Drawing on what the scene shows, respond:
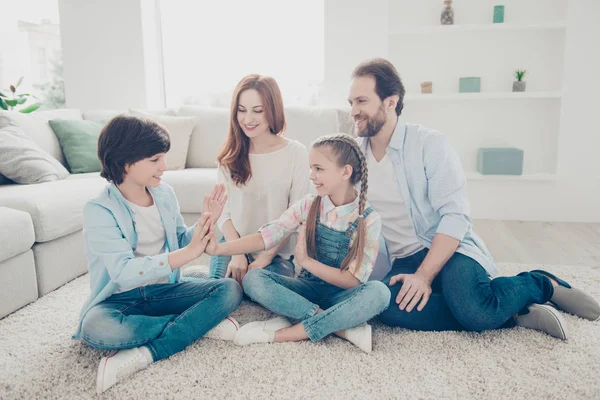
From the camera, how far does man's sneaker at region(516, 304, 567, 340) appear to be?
1696 mm

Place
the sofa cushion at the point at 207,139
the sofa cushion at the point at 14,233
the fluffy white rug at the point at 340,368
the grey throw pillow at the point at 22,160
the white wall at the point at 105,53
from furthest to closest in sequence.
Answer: the white wall at the point at 105,53 < the sofa cushion at the point at 207,139 < the grey throw pillow at the point at 22,160 < the sofa cushion at the point at 14,233 < the fluffy white rug at the point at 340,368

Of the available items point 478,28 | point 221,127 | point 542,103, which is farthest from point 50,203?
point 542,103

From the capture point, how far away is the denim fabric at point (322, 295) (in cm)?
164

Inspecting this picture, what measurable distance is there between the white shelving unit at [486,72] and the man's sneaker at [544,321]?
7.28 feet

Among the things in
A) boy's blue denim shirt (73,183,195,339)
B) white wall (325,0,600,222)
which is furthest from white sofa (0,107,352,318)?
white wall (325,0,600,222)

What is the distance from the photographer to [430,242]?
1.89 metres

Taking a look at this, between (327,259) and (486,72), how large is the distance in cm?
277

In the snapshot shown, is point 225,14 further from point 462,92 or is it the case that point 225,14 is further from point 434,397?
point 434,397

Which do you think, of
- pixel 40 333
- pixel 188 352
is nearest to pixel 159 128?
pixel 188 352

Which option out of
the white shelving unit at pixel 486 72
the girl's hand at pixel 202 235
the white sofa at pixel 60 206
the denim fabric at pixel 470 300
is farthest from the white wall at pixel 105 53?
the denim fabric at pixel 470 300

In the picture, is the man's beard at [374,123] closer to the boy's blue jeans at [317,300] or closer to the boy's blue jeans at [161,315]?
the boy's blue jeans at [317,300]

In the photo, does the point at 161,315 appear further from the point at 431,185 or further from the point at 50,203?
the point at 431,185

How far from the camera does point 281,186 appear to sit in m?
2.10

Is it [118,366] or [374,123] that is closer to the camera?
[118,366]
